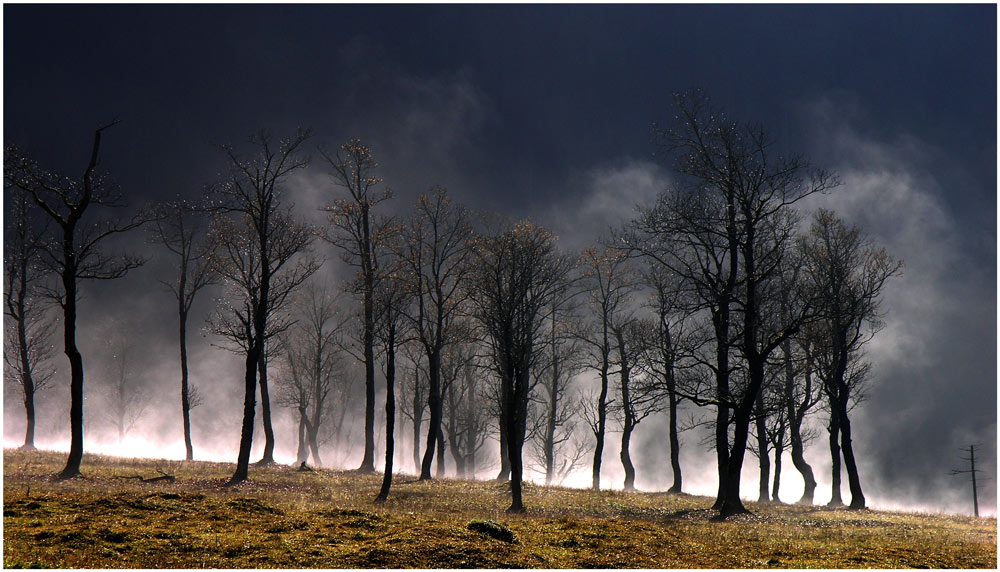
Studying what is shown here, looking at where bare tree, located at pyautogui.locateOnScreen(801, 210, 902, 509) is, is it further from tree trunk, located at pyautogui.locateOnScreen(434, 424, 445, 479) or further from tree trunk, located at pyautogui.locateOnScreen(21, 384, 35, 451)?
tree trunk, located at pyautogui.locateOnScreen(21, 384, 35, 451)

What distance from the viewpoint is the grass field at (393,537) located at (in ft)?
37.8

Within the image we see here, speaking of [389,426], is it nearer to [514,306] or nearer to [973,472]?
[514,306]

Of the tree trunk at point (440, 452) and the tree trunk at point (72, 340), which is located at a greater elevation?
the tree trunk at point (72, 340)

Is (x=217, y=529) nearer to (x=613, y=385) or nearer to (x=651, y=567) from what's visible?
(x=651, y=567)

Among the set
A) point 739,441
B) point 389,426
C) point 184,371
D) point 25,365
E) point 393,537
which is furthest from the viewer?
point 184,371

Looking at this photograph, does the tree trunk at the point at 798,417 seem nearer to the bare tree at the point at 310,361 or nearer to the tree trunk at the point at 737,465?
the tree trunk at the point at 737,465

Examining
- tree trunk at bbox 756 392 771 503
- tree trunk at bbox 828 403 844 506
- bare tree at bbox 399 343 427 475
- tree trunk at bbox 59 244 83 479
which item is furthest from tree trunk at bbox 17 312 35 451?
tree trunk at bbox 828 403 844 506

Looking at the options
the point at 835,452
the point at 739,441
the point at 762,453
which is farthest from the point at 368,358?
the point at 835,452

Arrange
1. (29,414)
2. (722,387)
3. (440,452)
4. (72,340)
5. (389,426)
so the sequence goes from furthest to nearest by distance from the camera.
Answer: (440,452) → (29,414) → (722,387) → (72,340) → (389,426)

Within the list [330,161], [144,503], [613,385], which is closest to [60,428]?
[330,161]

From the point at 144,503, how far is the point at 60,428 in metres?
75.5

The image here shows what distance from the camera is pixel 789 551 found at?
1354cm

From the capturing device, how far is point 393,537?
42.9 feet

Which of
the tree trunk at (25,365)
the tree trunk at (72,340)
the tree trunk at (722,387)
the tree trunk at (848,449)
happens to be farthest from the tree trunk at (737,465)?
the tree trunk at (25,365)
